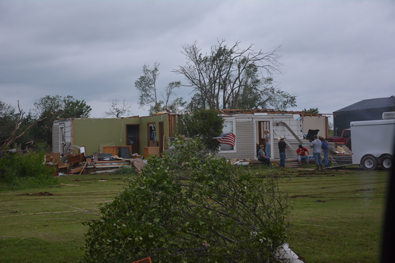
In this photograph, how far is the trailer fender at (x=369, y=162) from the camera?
15.4 meters

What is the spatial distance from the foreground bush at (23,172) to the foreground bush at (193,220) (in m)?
10.2

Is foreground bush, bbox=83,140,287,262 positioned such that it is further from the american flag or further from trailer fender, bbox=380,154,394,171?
the american flag

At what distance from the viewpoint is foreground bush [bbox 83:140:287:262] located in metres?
3.57

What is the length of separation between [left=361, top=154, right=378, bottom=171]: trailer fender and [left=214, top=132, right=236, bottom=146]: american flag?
21.3ft

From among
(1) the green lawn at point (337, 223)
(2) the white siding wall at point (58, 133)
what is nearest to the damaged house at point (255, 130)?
(2) the white siding wall at point (58, 133)

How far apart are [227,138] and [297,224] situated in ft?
43.7

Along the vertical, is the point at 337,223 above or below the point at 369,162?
below

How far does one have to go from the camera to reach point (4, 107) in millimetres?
32750

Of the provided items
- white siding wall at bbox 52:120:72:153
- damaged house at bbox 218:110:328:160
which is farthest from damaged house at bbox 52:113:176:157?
damaged house at bbox 218:110:328:160

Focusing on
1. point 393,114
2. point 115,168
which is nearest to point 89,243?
point 393,114

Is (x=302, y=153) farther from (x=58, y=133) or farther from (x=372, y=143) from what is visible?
→ (x=58, y=133)

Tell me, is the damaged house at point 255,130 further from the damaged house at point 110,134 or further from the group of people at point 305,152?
the damaged house at point 110,134

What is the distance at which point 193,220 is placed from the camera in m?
3.71

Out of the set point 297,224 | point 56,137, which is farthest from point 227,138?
point 297,224
